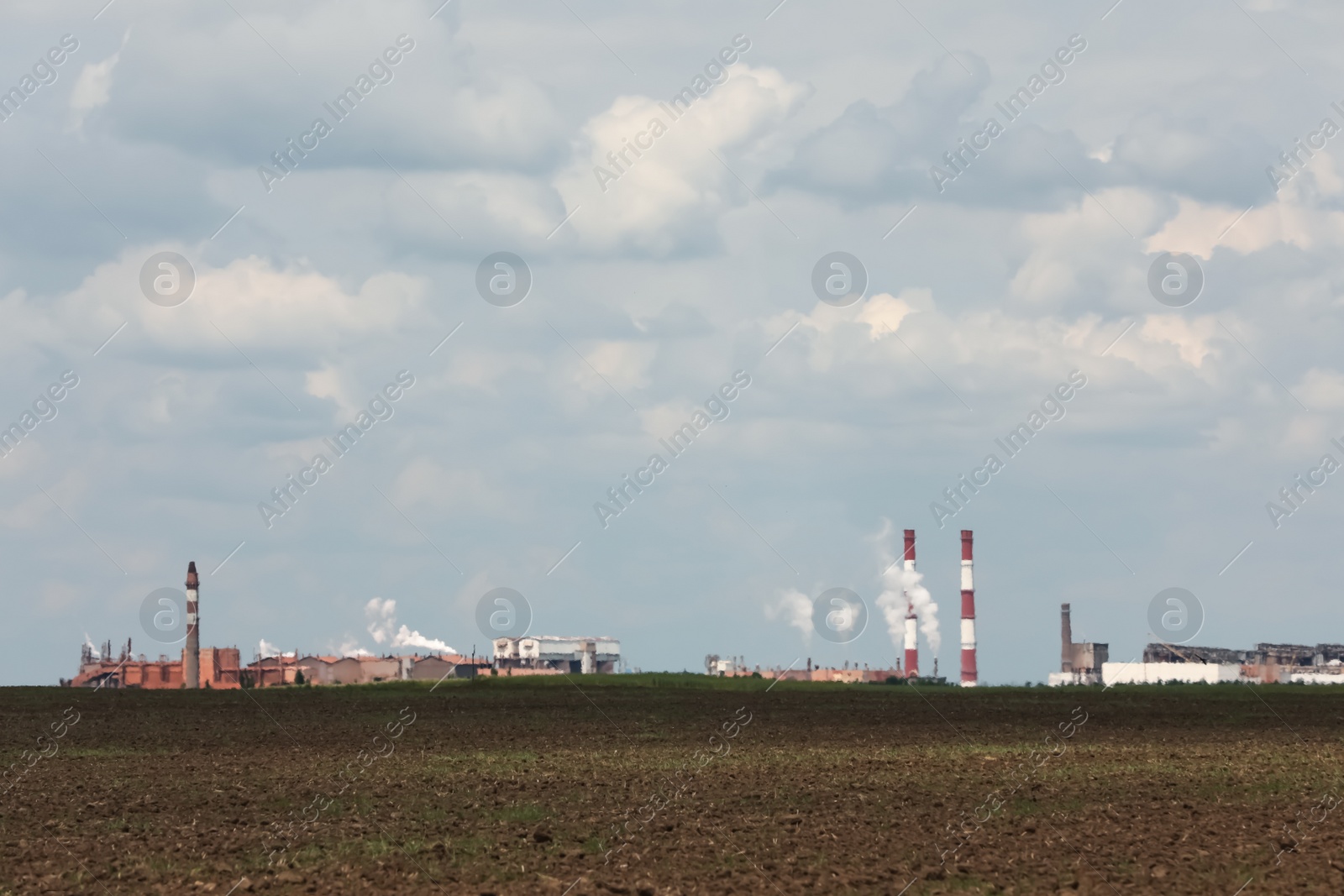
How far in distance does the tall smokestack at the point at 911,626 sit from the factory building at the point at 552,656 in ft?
102

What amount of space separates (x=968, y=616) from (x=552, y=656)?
44564 millimetres

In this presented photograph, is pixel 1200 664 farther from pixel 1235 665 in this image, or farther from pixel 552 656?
pixel 552 656

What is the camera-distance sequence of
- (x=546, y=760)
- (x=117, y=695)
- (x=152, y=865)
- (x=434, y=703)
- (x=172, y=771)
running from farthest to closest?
1. (x=117, y=695)
2. (x=434, y=703)
3. (x=546, y=760)
4. (x=172, y=771)
5. (x=152, y=865)

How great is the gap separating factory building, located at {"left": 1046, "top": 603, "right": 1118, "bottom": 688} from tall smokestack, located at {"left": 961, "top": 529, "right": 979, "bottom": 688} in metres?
19.3

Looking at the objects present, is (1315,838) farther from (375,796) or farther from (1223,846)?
(375,796)

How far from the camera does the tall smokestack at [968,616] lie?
152 m

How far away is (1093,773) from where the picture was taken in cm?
3616

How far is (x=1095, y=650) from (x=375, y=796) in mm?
150419

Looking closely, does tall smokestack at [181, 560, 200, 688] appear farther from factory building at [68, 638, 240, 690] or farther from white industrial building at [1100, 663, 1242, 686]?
white industrial building at [1100, 663, 1242, 686]

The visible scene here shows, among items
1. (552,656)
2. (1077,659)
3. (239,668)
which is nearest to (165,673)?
(239,668)

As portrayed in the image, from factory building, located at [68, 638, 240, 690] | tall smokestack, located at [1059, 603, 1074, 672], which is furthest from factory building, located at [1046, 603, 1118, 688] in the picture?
factory building, located at [68, 638, 240, 690]

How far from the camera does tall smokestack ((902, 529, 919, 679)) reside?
513ft

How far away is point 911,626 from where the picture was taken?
520 feet

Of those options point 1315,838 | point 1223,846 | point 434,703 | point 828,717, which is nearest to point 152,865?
point 1223,846
